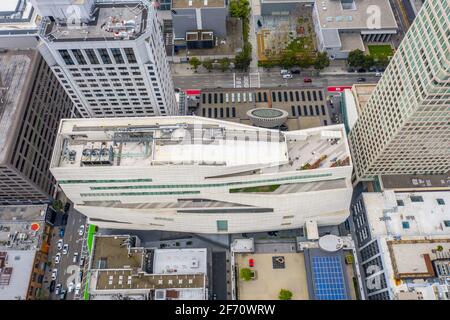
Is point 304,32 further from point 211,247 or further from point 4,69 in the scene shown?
point 4,69

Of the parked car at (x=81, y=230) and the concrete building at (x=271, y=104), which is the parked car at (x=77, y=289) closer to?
the parked car at (x=81, y=230)

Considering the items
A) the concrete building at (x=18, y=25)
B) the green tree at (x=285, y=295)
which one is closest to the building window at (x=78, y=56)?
the concrete building at (x=18, y=25)

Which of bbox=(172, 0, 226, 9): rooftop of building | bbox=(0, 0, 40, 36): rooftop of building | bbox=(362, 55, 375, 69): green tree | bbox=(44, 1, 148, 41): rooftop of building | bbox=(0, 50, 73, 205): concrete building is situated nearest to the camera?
bbox=(44, 1, 148, 41): rooftop of building

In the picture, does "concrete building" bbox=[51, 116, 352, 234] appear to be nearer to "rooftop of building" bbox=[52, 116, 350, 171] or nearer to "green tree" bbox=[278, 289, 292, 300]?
"rooftop of building" bbox=[52, 116, 350, 171]

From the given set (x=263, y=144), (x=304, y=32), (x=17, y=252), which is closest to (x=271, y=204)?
(x=263, y=144)

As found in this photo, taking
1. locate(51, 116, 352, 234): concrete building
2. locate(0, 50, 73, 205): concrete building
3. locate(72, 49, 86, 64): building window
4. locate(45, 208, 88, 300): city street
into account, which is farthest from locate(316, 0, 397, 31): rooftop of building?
locate(45, 208, 88, 300): city street

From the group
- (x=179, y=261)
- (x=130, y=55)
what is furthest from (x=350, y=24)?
(x=179, y=261)
